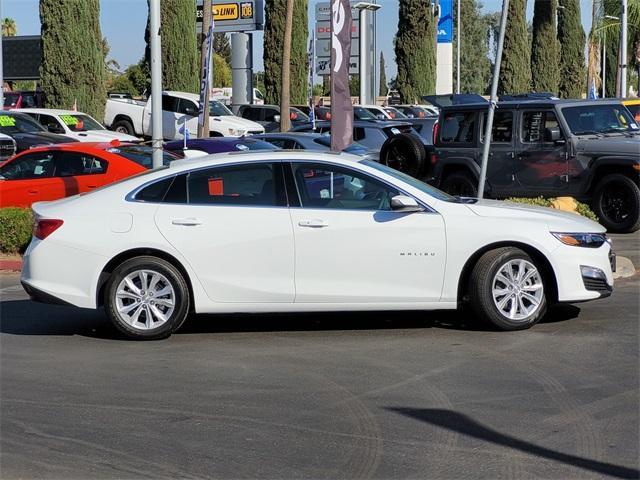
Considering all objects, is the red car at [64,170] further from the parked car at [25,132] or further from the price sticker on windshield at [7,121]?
the price sticker on windshield at [7,121]

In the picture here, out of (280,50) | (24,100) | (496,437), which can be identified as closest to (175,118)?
(24,100)

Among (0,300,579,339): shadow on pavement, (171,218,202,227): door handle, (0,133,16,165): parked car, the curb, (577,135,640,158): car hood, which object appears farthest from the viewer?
(0,133,16,165): parked car

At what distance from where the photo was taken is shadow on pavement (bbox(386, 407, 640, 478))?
17.9 feet

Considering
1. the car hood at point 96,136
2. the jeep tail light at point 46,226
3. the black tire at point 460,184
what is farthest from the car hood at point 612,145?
the car hood at point 96,136

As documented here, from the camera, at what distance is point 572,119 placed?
16.1 metres

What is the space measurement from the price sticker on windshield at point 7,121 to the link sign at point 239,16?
31.2m

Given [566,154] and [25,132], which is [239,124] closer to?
[25,132]

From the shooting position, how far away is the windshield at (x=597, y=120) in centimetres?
1606

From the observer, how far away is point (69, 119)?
28547 mm

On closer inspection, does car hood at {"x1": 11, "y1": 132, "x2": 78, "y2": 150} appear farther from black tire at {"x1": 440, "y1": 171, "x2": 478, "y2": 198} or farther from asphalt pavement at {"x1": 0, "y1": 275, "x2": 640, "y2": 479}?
asphalt pavement at {"x1": 0, "y1": 275, "x2": 640, "y2": 479}

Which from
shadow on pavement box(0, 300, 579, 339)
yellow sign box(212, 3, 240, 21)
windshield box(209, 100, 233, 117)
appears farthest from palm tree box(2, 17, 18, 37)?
shadow on pavement box(0, 300, 579, 339)

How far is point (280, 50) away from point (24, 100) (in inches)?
509

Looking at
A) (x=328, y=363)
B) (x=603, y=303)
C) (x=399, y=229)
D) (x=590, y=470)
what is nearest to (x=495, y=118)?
(x=603, y=303)

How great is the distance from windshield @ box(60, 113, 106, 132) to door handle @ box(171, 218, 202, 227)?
66.1ft
